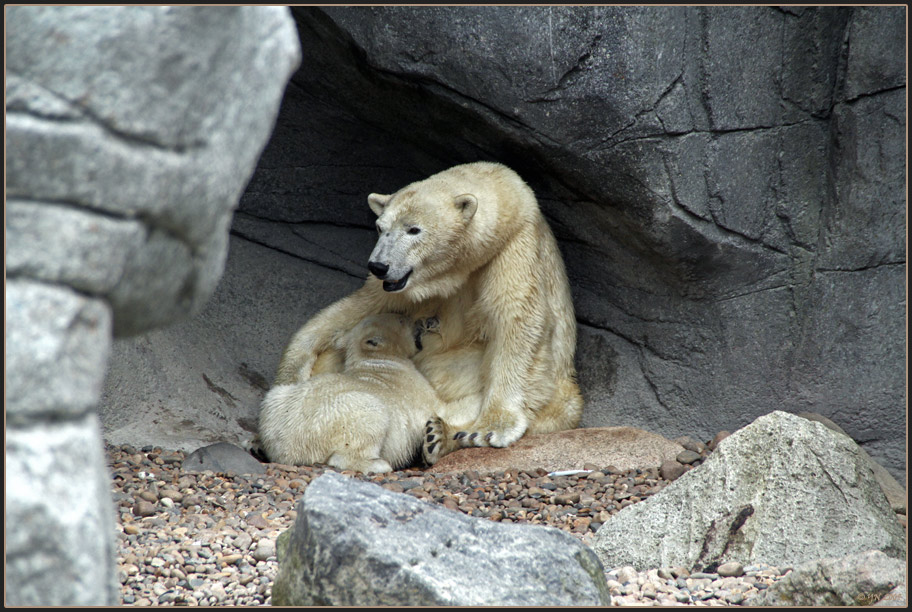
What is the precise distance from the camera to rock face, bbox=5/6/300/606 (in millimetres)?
1569

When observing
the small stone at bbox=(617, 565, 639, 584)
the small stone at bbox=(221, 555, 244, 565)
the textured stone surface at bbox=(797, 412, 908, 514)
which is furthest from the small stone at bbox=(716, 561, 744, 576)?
the small stone at bbox=(221, 555, 244, 565)

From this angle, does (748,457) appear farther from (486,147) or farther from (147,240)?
(486,147)

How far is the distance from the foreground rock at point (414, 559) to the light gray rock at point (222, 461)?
2.05 metres

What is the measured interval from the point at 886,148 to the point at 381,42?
309cm

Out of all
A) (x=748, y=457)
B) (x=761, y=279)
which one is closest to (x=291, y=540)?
(x=748, y=457)

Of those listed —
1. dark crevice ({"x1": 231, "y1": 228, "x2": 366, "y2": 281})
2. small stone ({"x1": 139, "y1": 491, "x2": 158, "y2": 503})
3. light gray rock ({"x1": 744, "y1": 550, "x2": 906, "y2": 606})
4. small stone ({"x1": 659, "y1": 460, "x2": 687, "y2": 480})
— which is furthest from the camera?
dark crevice ({"x1": 231, "y1": 228, "x2": 366, "y2": 281})

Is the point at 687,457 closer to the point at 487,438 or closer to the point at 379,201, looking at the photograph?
the point at 487,438

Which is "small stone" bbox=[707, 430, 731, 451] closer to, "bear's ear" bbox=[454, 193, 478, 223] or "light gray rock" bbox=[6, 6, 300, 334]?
"bear's ear" bbox=[454, 193, 478, 223]

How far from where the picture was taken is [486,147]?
5.95 m

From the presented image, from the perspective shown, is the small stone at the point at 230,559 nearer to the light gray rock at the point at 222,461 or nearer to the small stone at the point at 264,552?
the small stone at the point at 264,552

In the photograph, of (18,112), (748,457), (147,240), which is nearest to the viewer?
(18,112)

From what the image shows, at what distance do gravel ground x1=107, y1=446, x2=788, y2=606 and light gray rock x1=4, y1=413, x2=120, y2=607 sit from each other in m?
1.42

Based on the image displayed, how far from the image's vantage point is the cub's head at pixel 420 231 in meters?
5.47

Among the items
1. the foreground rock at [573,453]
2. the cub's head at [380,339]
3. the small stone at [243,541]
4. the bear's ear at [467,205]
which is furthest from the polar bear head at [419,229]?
the small stone at [243,541]
